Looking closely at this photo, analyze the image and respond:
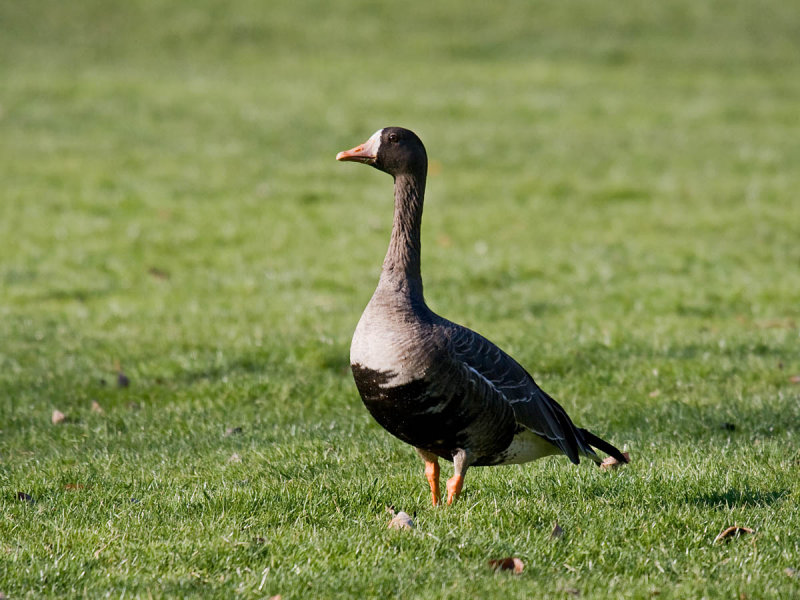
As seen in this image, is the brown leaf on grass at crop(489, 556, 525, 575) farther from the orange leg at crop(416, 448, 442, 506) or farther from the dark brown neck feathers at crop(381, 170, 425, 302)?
the dark brown neck feathers at crop(381, 170, 425, 302)

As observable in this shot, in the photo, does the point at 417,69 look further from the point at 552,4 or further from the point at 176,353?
the point at 176,353

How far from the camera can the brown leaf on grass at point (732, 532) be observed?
5.39 metres

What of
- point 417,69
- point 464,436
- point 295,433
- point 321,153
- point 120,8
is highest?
point 120,8

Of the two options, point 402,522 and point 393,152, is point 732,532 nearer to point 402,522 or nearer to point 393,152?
point 402,522

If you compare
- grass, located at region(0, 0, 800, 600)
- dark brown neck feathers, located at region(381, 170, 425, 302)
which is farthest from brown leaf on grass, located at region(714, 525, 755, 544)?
dark brown neck feathers, located at region(381, 170, 425, 302)

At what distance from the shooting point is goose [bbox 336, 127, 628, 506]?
17.9 ft

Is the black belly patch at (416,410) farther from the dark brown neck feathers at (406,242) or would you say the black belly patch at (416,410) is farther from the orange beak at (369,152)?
the orange beak at (369,152)

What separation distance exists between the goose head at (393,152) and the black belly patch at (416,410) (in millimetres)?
1273

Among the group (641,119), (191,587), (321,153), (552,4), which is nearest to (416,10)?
(552,4)

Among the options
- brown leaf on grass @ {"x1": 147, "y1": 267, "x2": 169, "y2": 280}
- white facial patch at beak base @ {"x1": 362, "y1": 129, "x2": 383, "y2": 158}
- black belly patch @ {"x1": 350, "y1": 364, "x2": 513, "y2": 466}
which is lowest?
brown leaf on grass @ {"x1": 147, "y1": 267, "x2": 169, "y2": 280}

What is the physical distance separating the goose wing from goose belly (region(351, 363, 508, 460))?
0.92 feet

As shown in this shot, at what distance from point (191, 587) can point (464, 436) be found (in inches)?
67.7

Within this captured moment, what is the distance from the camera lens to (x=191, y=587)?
186 inches

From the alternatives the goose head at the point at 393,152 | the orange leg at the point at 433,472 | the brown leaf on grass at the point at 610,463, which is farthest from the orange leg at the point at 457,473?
the goose head at the point at 393,152
